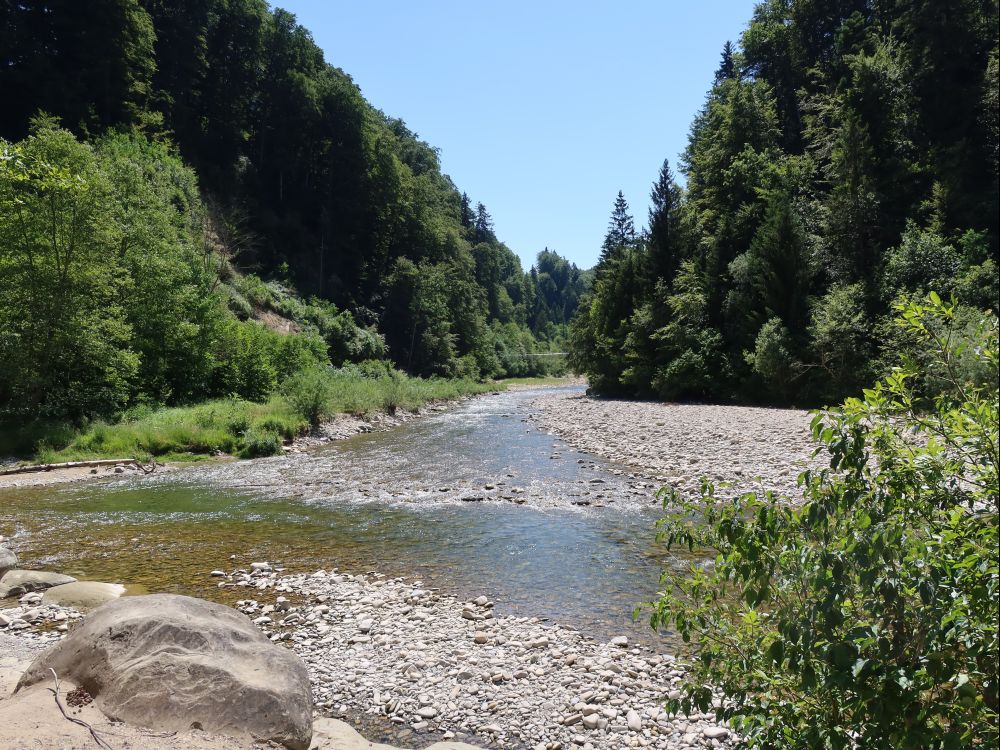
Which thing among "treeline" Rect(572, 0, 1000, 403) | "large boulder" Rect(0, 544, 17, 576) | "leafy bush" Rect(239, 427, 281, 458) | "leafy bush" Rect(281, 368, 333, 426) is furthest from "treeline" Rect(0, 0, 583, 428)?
"treeline" Rect(572, 0, 1000, 403)

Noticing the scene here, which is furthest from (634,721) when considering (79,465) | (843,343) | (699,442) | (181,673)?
(843,343)

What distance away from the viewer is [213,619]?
549 centimetres

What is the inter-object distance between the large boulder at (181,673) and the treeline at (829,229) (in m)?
26.3

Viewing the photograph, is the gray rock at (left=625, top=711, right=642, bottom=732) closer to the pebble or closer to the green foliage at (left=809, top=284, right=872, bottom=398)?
the pebble

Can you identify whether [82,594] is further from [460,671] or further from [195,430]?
[195,430]

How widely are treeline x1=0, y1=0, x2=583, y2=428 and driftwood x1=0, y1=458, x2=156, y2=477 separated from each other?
10.0 ft

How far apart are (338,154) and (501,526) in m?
64.3

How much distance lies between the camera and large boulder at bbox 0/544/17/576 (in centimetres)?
948

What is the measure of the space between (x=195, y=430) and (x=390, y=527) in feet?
43.4

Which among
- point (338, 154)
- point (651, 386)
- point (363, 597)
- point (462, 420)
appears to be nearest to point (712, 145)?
point (651, 386)

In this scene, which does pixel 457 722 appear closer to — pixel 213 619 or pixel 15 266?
pixel 213 619

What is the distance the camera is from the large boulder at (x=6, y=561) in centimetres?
948

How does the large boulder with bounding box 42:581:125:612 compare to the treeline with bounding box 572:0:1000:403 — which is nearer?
the large boulder with bounding box 42:581:125:612

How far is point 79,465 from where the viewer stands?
1841cm
